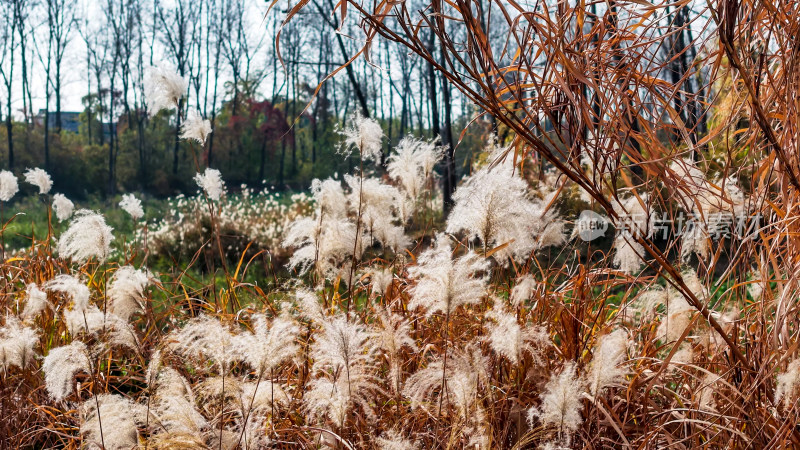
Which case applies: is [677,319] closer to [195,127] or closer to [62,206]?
[195,127]

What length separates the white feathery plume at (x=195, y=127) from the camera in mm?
2633

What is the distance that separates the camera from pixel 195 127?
104 inches

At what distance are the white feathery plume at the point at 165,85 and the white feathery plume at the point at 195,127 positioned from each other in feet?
0.31

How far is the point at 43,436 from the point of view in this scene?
2.57m

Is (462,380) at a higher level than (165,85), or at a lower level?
lower

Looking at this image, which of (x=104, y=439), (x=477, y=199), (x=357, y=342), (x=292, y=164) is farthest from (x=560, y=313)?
(x=292, y=164)

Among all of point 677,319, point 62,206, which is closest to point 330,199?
point 677,319

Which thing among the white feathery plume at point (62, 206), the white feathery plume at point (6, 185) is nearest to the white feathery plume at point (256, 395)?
the white feathery plume at point (62, 206)

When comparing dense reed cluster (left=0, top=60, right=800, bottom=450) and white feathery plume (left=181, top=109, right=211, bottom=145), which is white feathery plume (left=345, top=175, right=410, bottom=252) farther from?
white feathery plume (left=181, top=109, right=211, bottom=145)

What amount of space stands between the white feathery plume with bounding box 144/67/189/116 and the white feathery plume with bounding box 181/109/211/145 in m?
0.09

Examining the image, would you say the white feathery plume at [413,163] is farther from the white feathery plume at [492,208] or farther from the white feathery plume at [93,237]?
the white feathery plume at [93,237]

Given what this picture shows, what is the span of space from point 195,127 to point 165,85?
221 millimetres

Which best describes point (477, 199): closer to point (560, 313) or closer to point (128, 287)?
point (560, 313)

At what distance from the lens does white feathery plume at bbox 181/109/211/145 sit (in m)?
2.63
